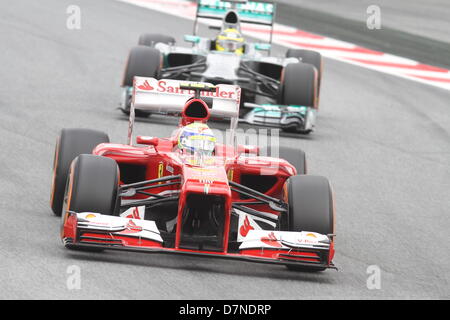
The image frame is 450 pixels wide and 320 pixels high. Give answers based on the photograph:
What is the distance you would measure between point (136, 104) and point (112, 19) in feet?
44.8

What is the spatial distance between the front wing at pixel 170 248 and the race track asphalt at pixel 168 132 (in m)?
0.13

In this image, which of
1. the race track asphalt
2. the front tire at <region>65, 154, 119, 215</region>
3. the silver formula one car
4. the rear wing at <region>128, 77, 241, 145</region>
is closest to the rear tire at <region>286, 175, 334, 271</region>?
the race track asphalt

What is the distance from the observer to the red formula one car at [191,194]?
8648 millimetres

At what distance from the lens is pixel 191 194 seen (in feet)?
28.7

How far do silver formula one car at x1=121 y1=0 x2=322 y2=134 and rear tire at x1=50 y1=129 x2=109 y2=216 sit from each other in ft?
16.4

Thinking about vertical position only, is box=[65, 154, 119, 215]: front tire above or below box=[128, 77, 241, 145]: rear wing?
below

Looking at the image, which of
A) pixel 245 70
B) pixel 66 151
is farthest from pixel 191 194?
pixel 245 70

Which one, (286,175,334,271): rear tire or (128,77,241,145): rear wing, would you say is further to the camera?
(128,77,241,145): rear wing

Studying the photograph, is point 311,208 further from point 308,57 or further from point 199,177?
point 308,57

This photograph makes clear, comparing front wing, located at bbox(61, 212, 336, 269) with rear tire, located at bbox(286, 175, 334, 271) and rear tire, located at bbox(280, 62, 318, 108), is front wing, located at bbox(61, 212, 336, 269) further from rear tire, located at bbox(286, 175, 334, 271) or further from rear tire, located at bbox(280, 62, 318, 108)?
rear tire, located at bbox(280, 62, 318, 108)

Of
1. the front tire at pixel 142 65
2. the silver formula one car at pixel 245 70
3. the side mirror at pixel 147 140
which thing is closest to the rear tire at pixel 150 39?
the silver formula one car at pixel 245 70

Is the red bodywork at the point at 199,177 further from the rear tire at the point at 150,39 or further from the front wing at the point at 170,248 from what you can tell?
the rear tire at the point at 150,39

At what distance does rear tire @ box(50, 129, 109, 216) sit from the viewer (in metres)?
9.74
